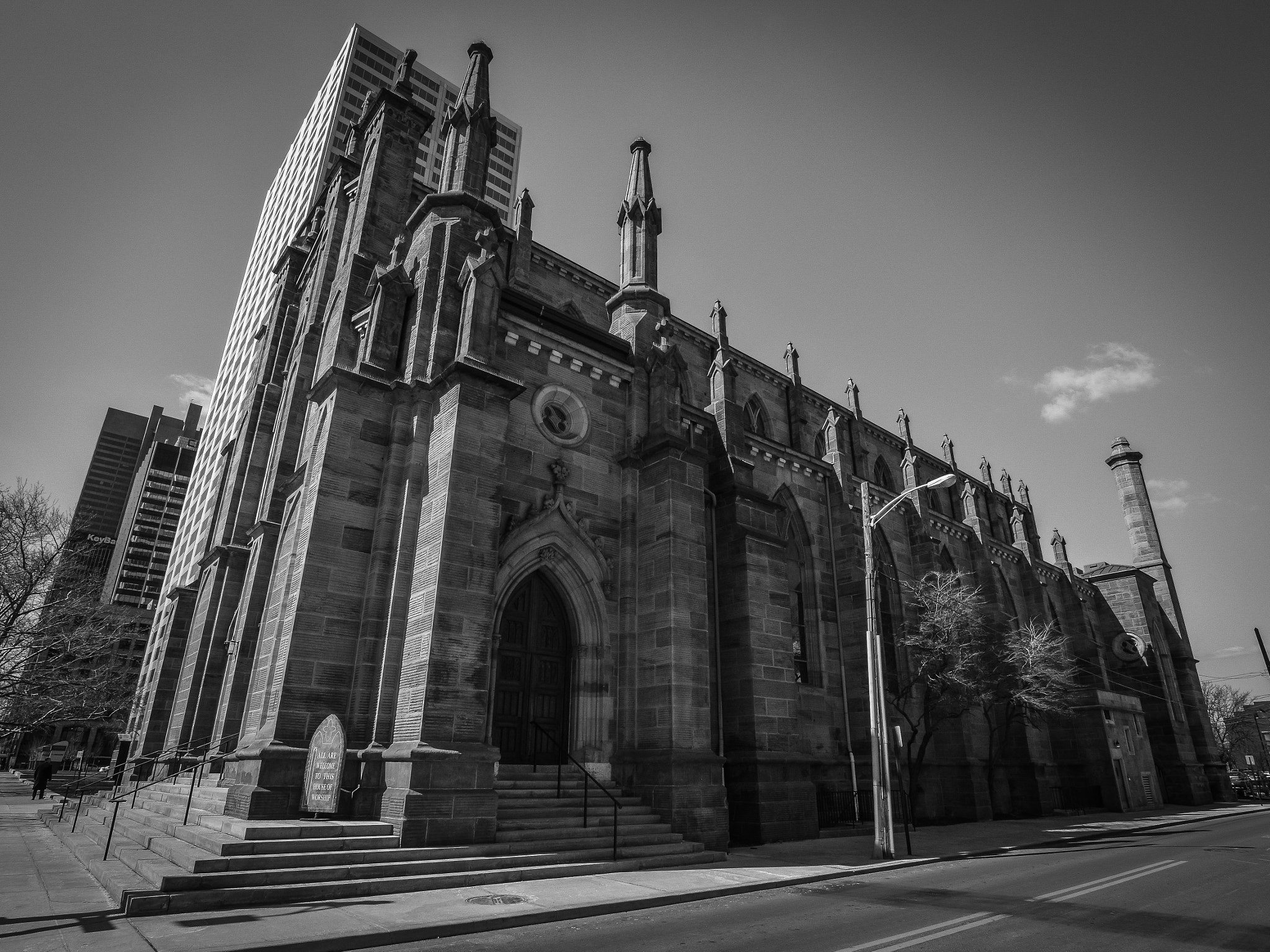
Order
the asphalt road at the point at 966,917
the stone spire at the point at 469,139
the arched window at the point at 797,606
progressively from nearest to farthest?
the asphalt road at the point at 966,917
the stone spire at the point at 469,139
the arched window at the point at 797,606

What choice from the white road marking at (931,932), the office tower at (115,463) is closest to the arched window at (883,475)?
the white road marking at (931,932)

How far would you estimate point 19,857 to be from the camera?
11.6 meters

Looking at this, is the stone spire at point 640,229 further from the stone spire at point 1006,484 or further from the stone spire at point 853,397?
the stone spire at point 1006,484

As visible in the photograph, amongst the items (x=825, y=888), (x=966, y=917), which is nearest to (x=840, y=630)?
(x=825, y=888)

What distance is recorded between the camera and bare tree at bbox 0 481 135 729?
26422 mm

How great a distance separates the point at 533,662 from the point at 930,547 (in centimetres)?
2007

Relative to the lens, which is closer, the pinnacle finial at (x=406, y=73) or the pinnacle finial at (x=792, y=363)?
the pinnacle finial at (x=406, y=73)

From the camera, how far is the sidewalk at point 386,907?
6.65 metres

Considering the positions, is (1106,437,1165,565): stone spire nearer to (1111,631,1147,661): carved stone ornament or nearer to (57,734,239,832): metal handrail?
(1111,631,1147,661): carved stone ornament

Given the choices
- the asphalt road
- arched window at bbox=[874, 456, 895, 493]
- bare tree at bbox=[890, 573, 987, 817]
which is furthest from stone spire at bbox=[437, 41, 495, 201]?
arched window at bbox=[874, 456, 895, 493]

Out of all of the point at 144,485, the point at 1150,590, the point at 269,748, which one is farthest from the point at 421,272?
the point at 144,485

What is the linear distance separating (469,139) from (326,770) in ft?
47.1

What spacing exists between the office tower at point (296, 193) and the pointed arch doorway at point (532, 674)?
46.9 ft

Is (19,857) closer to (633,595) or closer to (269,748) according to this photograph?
(269,748)
